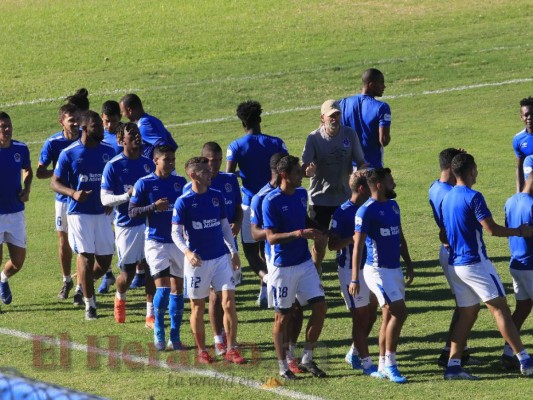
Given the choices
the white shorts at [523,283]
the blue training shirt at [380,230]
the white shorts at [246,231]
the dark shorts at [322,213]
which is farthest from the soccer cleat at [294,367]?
the dark shorts at [322,213]

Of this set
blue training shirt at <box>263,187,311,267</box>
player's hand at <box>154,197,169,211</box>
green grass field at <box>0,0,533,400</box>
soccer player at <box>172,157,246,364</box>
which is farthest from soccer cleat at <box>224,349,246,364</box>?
player's hand at <box>154,197,169,211</box>

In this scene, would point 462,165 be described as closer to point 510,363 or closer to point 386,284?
point 386,284

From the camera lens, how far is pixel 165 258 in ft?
39.3

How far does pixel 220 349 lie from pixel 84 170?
2.85 meters

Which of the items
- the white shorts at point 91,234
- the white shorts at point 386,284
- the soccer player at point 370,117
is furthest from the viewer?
the soccer player at point 370,117

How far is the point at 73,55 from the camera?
3356 cm

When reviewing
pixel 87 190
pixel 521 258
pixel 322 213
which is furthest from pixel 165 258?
pixel 521 258

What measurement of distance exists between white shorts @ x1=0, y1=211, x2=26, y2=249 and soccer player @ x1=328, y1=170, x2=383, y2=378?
4.30 meters

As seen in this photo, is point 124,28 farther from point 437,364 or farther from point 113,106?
point 437,364

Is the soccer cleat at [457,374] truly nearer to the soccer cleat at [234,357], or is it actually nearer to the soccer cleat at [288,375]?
the soccer cleat at [288,375]

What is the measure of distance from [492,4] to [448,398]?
27236 mm

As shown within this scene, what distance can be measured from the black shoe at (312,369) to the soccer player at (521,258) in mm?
1669

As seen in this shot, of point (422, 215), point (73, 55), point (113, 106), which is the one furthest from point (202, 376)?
point (73, 55)

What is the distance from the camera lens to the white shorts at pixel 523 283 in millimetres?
10875
